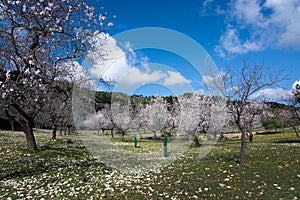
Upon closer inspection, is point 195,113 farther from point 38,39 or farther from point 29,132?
point 38,39

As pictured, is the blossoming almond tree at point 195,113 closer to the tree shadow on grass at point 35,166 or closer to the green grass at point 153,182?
the tree shadow on grass at point 35,166

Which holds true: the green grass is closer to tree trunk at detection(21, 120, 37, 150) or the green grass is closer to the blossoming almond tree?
tree trunk at detection(21, 120, 37, 150)

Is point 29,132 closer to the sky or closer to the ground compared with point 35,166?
closer to the sky

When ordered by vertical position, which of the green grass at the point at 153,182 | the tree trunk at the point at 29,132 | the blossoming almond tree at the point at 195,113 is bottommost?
the green grass at the point at 153,182

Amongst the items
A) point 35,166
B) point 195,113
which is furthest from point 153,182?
point 195,113

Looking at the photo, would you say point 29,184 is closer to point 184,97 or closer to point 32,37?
point 32,37

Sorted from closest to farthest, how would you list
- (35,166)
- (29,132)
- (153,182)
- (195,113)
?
(153,182), (35,166), (29,132), (195,113)

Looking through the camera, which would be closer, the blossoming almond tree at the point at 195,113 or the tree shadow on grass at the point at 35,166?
the tree shadow on grass at the point at 35,166

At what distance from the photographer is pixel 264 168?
44.1 ft

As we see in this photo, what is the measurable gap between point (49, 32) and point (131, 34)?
16.8 feet

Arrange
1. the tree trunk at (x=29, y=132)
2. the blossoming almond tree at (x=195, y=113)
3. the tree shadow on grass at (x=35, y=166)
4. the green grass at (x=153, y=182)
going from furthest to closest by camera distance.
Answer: the blossoming almond tree at (x=195, y=113)
the tree trunk at (x=29, y=132)
the tree shadow on grass at (x=35, y=166)
the green grass at (x=153, y=182)

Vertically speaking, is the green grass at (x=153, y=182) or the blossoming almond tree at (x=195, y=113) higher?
the blossoming almond tree at (x=195, y=113)

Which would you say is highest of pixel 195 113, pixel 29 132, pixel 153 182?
pixel 195 113

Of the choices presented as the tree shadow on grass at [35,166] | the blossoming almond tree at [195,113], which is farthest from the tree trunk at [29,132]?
the blossoming almond tree at [195,113]
